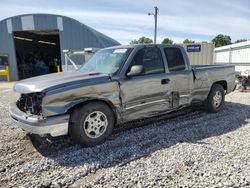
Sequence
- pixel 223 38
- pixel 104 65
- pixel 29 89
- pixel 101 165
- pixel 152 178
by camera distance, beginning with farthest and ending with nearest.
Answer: pixel 223 38 < pixel 104 65 < pixel 29 89 < pixel 101 165 < pixel 152 178

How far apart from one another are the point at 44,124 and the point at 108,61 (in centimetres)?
192

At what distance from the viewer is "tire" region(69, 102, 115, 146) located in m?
3.75

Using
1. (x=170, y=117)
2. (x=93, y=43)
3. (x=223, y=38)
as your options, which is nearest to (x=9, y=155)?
(x=170, y=117)

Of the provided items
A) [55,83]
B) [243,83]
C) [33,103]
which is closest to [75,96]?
[55,83]

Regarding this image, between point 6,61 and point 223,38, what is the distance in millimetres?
73751

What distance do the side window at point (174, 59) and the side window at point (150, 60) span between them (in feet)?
0.79

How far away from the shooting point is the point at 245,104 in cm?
716

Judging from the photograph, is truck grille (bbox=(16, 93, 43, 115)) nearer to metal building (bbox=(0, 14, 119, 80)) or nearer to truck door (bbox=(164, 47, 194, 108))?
truck door (bbox=(164, 47, 194, 108))

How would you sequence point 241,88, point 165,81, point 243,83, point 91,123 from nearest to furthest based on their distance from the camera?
point 91,123, point 165,81, point 243,83, point 241,88

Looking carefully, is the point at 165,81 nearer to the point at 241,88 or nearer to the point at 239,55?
the point at 241,88

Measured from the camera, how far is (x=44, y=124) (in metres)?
3.44

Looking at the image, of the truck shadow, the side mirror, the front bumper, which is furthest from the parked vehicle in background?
the front bumper

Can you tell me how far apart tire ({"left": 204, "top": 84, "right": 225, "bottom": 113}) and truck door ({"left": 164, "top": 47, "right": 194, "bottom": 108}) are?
88 cm

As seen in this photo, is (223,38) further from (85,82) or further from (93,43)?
(85,82)
